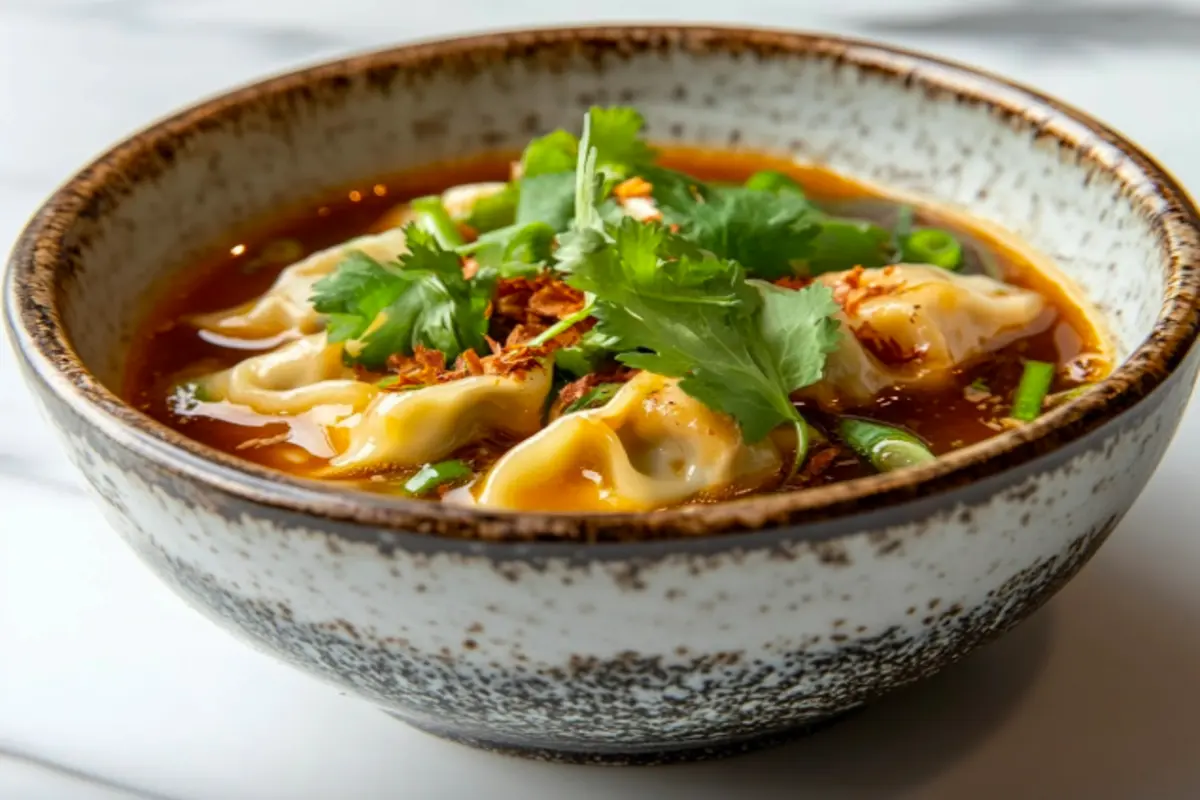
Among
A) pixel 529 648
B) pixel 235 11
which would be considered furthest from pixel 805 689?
pixel 235 11

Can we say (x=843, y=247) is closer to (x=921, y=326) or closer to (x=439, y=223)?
(x=921, y=326)

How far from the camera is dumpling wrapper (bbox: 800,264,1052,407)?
2.15 metres

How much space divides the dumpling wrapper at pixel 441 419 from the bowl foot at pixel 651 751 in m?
0.34

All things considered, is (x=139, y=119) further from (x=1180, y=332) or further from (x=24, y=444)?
(x=1180, y=332)

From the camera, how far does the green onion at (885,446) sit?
77.2 inches

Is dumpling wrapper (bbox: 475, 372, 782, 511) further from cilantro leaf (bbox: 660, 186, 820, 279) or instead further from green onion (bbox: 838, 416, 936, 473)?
cilantro leaf (bbox: 660, 186, 820, 279)

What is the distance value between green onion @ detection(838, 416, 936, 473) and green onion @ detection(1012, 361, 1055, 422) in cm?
17

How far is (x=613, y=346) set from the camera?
2.00 metres

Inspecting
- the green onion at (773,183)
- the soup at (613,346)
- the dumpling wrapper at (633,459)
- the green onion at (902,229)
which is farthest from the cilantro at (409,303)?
the green onion at (902,229)

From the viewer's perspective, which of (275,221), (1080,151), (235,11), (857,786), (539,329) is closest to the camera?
(857,786)

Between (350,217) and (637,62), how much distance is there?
0.63 metres

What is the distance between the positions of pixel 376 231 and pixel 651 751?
1.21 meters

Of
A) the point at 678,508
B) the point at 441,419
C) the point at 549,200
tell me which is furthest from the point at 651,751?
the point at 549,200

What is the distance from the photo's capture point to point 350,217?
2840mm
